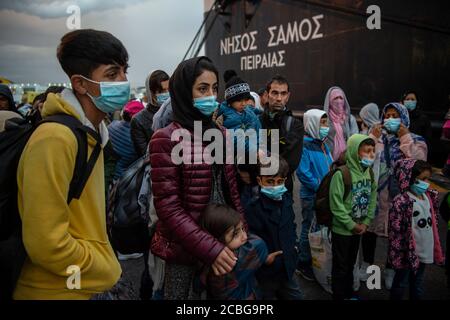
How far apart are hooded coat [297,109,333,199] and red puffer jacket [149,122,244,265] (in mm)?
1729

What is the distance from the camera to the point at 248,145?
2557 millimetres

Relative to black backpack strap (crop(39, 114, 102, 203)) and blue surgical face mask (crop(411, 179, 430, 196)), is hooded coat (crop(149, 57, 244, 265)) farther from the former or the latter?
blue surgical face mask (crop(411, 179, 430, 196))

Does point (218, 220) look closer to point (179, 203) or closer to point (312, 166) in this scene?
point (179, 203)

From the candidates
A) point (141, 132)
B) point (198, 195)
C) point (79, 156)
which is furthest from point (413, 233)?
point (79, 156)

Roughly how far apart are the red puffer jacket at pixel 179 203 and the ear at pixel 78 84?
487 mm

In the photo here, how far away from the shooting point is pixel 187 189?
1.88 metres

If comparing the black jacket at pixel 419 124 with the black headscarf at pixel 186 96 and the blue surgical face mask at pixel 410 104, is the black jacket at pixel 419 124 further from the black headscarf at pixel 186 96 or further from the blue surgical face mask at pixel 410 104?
the black headscarf at pixel 186 96

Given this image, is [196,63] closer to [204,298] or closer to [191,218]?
[191,218]

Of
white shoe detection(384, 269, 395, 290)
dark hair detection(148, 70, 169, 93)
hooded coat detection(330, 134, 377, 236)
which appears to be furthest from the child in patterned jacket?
dark hair detection(148, 70, 169, 93)

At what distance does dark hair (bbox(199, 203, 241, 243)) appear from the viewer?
6.16 ft

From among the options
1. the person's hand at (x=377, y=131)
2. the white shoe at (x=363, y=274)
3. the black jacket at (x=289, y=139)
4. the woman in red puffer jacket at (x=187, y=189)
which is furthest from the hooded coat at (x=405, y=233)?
the woman in red puffer jacket at (x=187, y=189)

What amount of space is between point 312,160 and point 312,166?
0.19 feet
